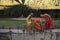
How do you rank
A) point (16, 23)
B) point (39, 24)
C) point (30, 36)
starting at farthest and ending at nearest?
1. point (16, 23)
2. point (39, 24)
3. point (30, 36)

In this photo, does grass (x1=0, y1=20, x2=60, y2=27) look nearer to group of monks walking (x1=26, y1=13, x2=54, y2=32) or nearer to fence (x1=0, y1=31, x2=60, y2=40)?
group of monks walking (x1=26, y1=13, x2=54, y2=32)

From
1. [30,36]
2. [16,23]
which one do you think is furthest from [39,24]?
[16,23]

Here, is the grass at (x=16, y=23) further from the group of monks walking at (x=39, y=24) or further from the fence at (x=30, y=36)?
the fence at (x=30, y=36)

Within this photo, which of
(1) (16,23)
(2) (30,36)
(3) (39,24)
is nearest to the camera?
(2) (30,36)

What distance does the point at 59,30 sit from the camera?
5.57 m

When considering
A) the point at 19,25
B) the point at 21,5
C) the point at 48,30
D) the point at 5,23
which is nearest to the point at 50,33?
the point at 48,30

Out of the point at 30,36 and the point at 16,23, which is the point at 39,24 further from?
the point at 16,23

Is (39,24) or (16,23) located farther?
(16,23)

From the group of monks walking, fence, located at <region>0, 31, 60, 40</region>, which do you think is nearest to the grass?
the group of monks walking

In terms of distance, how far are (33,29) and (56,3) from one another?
1518 millimetres

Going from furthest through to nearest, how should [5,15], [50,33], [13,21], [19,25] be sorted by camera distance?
[5,15]
[13,21]
[19,25]
[50,33]

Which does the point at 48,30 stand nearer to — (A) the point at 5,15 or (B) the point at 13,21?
(B) the point at 13,21

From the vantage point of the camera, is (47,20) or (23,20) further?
(23,20)

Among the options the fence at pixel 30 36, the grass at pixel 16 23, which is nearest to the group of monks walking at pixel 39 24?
the fence at pixel 30 36
